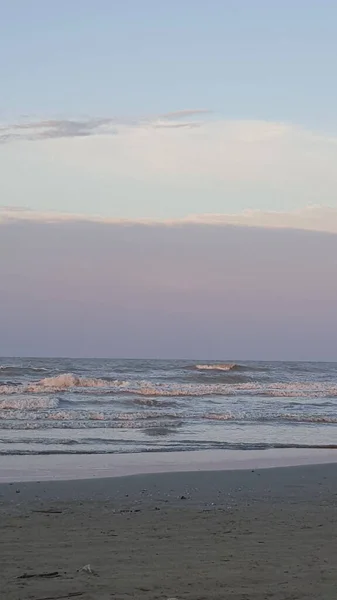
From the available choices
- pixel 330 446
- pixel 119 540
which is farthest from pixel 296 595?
pixel 330 446

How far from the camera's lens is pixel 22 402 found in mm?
24047

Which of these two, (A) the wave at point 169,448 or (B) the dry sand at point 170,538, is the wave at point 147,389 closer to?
(A) the wave at point 169,448

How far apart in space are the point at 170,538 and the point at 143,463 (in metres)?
5.80

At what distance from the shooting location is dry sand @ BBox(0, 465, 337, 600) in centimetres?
526

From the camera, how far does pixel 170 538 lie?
6914mm

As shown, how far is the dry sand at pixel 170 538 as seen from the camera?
5.26 meters

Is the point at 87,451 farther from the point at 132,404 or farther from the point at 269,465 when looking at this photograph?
the point at 132,404

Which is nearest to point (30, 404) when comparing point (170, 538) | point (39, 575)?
point (170, 538)

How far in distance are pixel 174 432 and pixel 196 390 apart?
15672 mm

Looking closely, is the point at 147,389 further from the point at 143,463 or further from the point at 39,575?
the point at 39,575

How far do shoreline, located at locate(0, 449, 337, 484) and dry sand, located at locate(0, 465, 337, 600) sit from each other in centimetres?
76

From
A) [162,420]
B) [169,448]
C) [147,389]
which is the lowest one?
[169,448]

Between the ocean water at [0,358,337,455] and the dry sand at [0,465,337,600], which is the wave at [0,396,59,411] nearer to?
the ocean water at [0,358,337,455]

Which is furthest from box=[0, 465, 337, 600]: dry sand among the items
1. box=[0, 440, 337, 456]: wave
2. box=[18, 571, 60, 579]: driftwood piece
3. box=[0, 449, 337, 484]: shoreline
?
box=[0, 440, 337, 456]: wave
